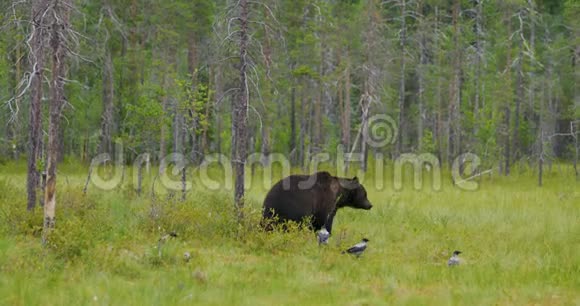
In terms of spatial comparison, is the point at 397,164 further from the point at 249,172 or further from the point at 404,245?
the point at 404,245

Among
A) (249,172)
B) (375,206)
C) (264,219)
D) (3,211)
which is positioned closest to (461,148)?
(249,172)

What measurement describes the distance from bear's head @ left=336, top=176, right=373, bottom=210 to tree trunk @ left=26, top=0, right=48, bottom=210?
6757 mm

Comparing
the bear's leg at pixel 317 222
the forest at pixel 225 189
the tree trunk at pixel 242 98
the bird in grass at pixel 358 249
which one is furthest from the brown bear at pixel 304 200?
the bird in grass at pixel 358 249

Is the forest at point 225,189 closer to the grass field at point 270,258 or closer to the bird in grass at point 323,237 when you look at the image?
the grass field at point 270,258

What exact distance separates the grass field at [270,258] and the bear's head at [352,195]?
1.92 feet

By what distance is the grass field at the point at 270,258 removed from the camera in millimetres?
8414

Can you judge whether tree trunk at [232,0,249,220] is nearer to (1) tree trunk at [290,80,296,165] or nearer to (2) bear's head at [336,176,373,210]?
(2) bear's head at [336,176,373,210]

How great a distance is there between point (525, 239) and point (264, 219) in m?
5.82

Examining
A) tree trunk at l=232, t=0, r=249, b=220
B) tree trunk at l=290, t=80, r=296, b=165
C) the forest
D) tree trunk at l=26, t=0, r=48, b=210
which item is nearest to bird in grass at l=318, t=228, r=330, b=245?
the forest

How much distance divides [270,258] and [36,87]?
5860 millimetres

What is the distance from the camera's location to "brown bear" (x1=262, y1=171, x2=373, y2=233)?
493 inches

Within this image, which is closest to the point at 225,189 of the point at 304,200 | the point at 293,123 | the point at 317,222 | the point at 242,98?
the point at 317,222

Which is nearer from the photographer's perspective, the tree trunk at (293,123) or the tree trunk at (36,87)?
the tree trunk at (36,87)

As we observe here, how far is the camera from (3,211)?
13328 mm
